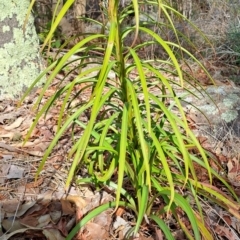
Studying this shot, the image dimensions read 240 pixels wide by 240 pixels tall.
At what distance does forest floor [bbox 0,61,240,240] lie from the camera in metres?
1.82

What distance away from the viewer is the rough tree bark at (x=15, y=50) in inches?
115

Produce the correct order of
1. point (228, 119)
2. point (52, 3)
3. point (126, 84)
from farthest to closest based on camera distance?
point (52, 3)
point (228, 119)
point (126, 84)

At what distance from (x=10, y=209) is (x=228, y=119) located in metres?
1.53

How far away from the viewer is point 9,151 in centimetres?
236

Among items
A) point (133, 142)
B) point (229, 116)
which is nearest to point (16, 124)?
point (133, 142)

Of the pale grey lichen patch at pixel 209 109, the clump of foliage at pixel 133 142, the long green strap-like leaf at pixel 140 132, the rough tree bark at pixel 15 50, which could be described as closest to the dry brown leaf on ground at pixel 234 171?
the clump of foliage at pixel 133 142

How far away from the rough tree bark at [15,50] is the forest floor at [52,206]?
0.69 m

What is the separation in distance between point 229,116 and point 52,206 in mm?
1384

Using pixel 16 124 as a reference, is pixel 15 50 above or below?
above

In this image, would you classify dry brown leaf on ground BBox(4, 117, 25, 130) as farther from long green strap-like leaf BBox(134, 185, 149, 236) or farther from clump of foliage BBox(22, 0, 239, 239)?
long green strap-like leaf BBox(134, 185, 149, 236)

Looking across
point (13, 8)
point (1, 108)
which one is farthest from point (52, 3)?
point (1, 108)

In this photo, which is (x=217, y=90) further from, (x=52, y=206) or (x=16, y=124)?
(x=52, y=206)

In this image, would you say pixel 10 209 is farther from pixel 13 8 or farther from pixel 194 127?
pixel 13 8

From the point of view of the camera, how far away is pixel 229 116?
9.07ft
